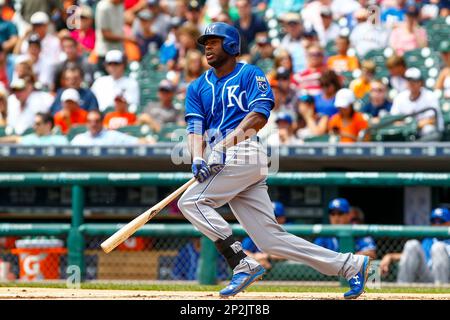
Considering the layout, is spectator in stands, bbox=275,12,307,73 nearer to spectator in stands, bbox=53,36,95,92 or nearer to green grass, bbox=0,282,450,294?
spectator in stands, bbox=53,36,95,92

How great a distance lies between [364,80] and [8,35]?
547 cm

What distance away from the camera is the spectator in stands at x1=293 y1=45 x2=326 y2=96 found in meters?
12.6

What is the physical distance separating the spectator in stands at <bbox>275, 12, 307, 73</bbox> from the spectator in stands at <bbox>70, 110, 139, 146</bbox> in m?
2.69

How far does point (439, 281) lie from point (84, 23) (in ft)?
23.9

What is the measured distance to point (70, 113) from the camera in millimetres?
12445

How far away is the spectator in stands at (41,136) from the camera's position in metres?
11.7

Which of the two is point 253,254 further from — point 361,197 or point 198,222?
point 198,222

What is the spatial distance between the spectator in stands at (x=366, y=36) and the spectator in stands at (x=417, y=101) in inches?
63.9

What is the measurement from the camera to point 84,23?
15086 millimetres

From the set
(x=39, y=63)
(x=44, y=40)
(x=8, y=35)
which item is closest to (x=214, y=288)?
(x=39, y=63)

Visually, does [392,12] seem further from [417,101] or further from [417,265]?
[417,265]

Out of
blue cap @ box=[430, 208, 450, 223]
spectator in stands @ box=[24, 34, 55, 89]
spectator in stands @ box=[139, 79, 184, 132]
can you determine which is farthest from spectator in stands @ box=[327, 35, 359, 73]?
spectator in stands @ box=[24, 34, 55, 89]

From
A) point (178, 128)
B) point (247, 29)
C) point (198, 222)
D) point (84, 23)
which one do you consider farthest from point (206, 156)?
point (84, 23)

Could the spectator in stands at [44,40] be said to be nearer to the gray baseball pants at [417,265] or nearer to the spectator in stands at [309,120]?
the spectator in stands at [309,120]
